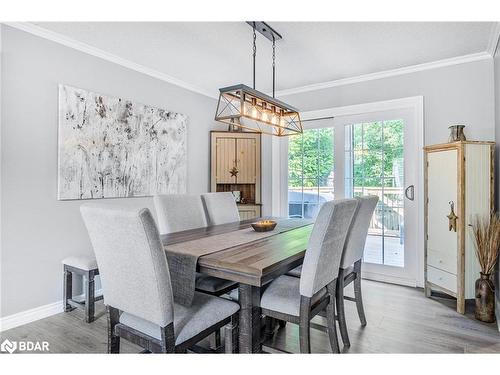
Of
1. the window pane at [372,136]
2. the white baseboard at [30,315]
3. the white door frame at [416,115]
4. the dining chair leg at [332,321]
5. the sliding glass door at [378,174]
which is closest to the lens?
the dining chair leg at [332,321]

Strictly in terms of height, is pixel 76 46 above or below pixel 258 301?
above

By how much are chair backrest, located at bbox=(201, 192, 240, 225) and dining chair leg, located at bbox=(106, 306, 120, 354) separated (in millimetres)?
1432

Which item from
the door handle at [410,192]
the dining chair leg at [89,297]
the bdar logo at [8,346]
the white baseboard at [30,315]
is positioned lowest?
the bdar logo at [8,346]

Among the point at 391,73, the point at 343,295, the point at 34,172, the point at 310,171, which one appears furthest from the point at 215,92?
the point at 343,295

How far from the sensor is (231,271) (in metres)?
1.54

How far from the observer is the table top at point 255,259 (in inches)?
58.6

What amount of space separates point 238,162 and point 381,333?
2.75m

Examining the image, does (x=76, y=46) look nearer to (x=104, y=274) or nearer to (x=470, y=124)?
(x=104, y=274)

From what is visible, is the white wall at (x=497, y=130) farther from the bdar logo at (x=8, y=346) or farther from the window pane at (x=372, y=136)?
the bdar logo at (x=8, y=346)

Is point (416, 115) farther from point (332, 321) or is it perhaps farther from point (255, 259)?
point (255, 259)

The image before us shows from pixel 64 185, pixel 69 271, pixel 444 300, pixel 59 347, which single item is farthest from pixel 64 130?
pixel 444 300

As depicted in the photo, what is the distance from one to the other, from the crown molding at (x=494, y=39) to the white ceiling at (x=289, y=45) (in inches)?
1.3

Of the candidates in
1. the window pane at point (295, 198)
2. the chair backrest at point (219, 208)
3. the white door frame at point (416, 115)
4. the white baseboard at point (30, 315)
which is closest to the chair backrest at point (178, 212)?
the chair backrest at point (219, 208)

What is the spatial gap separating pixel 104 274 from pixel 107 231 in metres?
0.28
